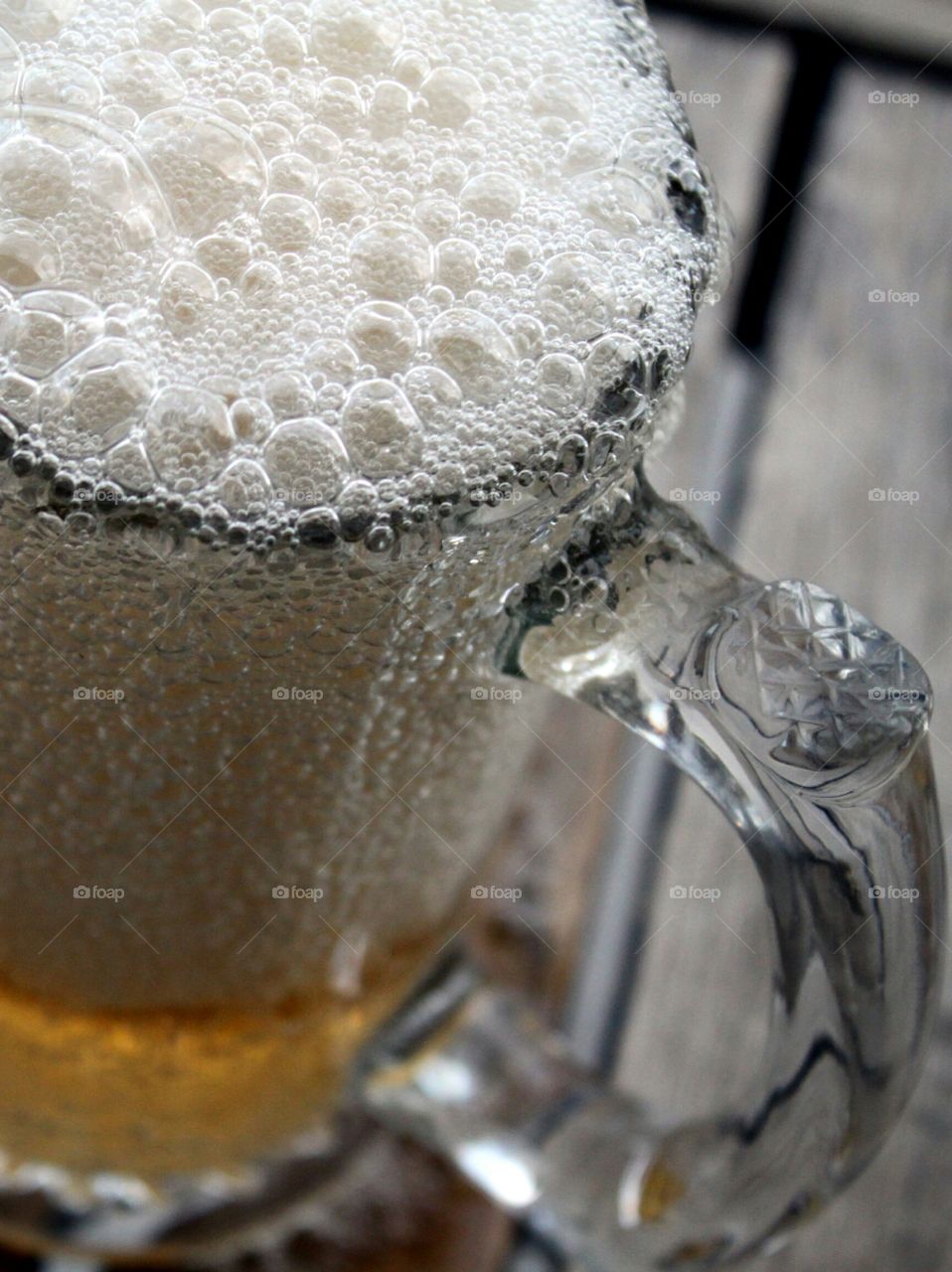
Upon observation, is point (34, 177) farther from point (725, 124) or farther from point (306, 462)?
point (725, 124)

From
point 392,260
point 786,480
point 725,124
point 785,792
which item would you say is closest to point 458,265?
point 392,260

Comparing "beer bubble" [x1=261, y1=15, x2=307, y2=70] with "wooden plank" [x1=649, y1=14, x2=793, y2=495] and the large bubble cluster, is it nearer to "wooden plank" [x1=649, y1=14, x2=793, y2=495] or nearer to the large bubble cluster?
the large bubble cluster

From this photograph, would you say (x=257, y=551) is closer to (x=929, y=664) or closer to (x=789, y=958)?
(x=789, y=958)

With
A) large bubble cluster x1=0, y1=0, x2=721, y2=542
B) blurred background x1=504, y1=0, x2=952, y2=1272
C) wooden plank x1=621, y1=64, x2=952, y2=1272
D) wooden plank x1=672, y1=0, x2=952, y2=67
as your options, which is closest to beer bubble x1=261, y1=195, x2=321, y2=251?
large bubble cluster x1=0, y1=0, x2=721, y2=542

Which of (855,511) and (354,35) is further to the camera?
(855,511)

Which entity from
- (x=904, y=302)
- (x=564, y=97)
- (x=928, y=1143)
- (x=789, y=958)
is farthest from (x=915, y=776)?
(x=904, y=302)
